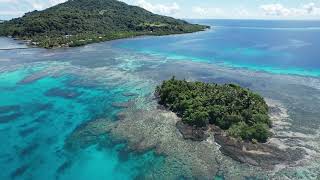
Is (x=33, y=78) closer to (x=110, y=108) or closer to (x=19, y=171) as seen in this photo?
(x=110, y=108)

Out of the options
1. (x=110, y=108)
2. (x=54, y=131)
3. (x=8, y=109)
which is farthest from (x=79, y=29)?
(x=54, y=131)

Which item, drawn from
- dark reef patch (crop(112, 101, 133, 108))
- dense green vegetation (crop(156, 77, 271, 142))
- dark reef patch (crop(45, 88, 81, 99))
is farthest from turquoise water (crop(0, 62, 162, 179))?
dense green vegetation (crop(156, 77, 271, 142))

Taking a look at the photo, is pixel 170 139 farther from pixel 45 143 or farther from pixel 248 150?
pixel 45 143

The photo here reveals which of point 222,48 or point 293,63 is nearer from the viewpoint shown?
point 293,63

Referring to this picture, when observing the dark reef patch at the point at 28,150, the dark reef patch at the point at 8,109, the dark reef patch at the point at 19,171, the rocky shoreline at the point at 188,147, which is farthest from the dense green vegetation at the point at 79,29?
the dark reef patch at the point at 19,171

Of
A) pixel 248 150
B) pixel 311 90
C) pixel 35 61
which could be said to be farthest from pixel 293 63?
pixel 35 61
